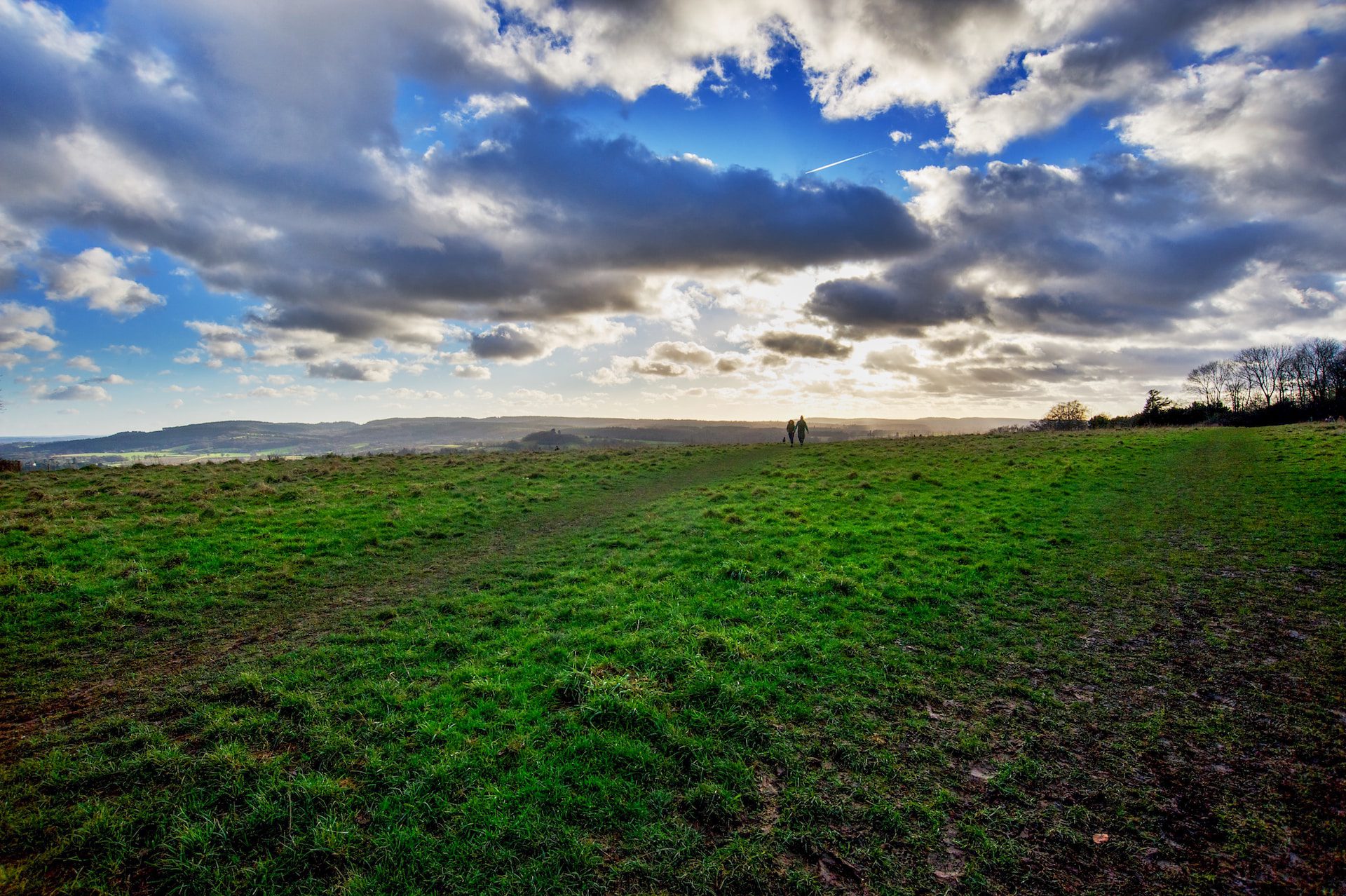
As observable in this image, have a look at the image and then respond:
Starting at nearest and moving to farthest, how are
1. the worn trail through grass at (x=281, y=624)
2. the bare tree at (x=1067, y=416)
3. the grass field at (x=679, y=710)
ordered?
1. the grass field at (x=679, y=710)
2. the worn trail through grass at (x=281, y=624)
3. the bare tree at (x=1067, y=416)

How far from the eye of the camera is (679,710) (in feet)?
21.9

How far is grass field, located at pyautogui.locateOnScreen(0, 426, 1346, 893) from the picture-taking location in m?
4.50

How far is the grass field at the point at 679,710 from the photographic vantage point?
14.8 ft

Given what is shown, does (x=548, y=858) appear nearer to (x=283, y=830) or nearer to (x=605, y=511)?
(x=283, y=830)

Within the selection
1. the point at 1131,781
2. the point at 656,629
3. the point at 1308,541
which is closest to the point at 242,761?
the point at 656,629

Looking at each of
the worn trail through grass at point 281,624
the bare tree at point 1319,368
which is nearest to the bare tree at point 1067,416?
the bare tree at point 1319,368

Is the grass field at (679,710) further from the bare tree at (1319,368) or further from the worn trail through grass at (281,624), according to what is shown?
the bare tree at (1319,368)

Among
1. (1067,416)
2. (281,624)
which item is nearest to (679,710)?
(281,624)

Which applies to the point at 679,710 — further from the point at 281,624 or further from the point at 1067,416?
the point at 1067,416

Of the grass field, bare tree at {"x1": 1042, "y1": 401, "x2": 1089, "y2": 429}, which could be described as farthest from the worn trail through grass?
bare tree at {"x1": 1042, "y1": 401, "x2": 1089, "y2": 429}

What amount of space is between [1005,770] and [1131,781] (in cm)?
114

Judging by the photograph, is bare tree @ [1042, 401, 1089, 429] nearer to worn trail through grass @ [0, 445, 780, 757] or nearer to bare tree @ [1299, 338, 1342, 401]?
bare tree @ [1299, 338, 1342, 401]

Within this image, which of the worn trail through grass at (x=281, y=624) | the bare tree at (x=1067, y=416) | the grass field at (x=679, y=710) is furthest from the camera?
the bare tree at (x=1067, y=416)

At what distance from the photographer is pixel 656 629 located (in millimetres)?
8984
